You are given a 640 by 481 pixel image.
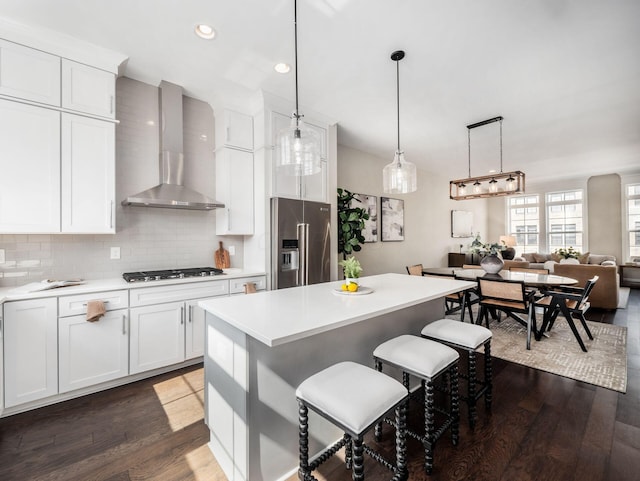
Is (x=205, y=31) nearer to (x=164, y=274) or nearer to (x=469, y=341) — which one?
(x=164, y=274)

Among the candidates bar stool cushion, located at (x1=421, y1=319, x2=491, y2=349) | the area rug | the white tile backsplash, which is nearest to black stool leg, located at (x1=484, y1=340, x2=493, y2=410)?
bar stool cushion, located at (x1=421, y1=319, x2=491, y2=349)

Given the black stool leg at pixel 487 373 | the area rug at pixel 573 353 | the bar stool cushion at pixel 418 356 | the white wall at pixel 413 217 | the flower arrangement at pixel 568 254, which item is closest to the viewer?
the bar stool cushion at pixel 418 356

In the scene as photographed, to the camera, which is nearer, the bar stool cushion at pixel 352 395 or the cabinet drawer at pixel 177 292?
the bar stool cushion at pixel 352 395

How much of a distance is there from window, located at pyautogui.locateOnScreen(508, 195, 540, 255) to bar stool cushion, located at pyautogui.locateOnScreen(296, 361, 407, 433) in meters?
9.74

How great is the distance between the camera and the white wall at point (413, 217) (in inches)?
211

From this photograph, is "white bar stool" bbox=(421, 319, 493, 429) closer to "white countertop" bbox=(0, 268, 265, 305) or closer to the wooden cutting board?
"white countertop" bbox=(0, 268, 265, 305)

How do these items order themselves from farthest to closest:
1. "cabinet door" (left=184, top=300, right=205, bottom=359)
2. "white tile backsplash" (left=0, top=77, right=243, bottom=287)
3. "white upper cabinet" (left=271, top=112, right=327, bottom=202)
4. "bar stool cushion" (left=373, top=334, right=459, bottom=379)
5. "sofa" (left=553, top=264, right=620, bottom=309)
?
"sofa" (left=553, top=264, right=620, bottom=309) < "white upper cabinet" (left=271, top=112, right=327, bottom=202) < "cabinet door" (left=184, top=300, right=205, bottom=359) < "white tile backsplash" (left=0, top=77, right=243, bottom=287) < "bar stool cushion" (left=373, top=334, right=459, bottom=379)

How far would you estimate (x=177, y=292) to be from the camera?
280 centimetres

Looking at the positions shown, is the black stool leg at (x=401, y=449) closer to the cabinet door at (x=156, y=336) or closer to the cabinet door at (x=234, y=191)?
the cabinet door at (x=156, y=336)

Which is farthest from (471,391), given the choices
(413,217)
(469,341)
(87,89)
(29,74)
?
(413,217)

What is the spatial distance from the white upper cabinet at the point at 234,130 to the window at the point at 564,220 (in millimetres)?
9179

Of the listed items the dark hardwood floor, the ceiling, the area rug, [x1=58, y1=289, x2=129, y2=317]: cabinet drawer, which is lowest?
the dark hardwood floor

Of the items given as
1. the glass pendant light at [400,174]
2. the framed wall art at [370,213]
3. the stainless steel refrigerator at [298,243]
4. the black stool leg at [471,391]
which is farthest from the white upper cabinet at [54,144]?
the framed wall art at [370,213]

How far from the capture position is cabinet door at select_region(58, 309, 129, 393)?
2.27m
